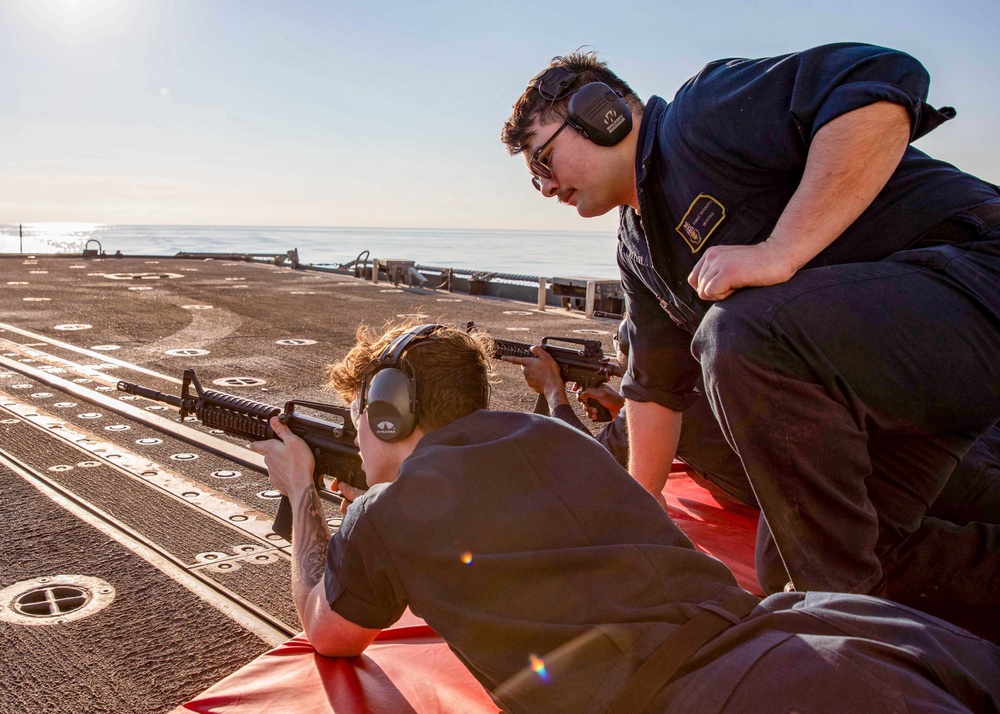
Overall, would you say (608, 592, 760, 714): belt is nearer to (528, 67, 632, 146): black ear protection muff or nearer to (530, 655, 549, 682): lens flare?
(530, 655, 549, 682): lens flare

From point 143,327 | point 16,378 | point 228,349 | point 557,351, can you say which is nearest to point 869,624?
point 557,351

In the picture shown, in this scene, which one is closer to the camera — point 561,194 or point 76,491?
point 561,194

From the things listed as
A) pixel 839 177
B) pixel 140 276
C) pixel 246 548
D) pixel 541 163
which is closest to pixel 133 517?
pixel 246 548

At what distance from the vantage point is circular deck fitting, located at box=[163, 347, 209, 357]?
27.5 ft

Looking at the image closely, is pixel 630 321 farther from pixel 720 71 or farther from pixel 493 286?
pixel 493 286

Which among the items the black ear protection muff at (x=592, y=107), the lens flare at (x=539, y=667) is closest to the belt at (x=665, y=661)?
the lens flare at (x=539, y=667)

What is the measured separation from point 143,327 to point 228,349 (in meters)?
2.25

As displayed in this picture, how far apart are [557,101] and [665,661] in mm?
1753

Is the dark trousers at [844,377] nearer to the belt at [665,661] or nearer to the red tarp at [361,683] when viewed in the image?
the belt at [665,661]

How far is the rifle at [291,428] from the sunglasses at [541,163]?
110 cm

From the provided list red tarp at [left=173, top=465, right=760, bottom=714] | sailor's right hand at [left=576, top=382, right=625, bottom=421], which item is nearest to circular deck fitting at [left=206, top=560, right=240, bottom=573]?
red tarp at [left=173, top=465, right=760, bottom=714]

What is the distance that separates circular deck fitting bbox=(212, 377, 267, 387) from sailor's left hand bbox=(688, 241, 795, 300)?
5.37 m

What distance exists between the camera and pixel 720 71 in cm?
239

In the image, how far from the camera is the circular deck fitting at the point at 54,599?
268 cm
